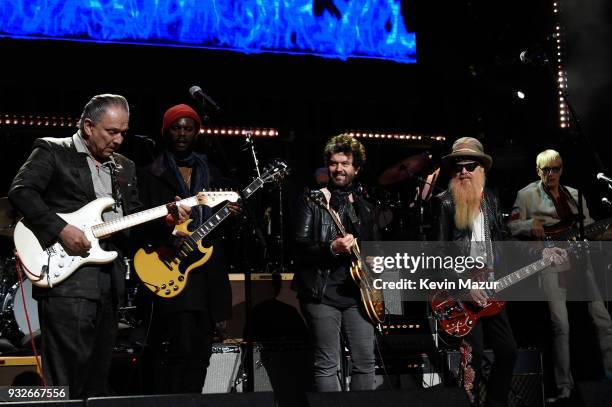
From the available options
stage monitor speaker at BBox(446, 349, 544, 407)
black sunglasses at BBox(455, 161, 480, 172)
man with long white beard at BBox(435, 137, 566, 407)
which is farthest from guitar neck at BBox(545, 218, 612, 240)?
black sunglasses at BBox(455, 161, 480, 172)

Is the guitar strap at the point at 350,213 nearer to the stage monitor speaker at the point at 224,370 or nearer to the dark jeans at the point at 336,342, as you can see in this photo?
the dark jeans at the point at 336,342

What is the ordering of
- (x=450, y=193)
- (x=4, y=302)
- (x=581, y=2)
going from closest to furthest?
(x=450, y=193)
(x=4, y=302)
(x=581, y=2)

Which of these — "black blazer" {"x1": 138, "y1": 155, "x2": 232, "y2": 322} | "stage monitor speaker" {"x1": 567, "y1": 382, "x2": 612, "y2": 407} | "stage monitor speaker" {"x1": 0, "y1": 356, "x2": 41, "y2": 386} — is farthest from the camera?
"stage monitor speaker" {"x1": 0, "y1": 356, "x2": 41, "y2": 386}

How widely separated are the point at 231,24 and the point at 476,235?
4.53 meters

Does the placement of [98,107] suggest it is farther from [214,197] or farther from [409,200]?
[409,200]

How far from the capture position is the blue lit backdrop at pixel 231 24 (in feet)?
27.9

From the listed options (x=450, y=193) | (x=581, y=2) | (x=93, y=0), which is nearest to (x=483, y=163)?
(x=450, y=193)

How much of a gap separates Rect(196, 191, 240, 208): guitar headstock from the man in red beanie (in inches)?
3.1

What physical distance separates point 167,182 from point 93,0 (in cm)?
390

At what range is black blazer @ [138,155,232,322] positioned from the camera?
540 centimetres

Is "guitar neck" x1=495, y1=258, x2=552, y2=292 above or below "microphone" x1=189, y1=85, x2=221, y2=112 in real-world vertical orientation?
below

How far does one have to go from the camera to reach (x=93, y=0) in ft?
28.2

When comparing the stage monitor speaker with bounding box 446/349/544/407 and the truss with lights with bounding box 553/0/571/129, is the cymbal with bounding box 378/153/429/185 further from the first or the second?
the stage monitor speaker with bounding box 446/349/544/407

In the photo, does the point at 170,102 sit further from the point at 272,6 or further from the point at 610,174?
the point at 610,174
